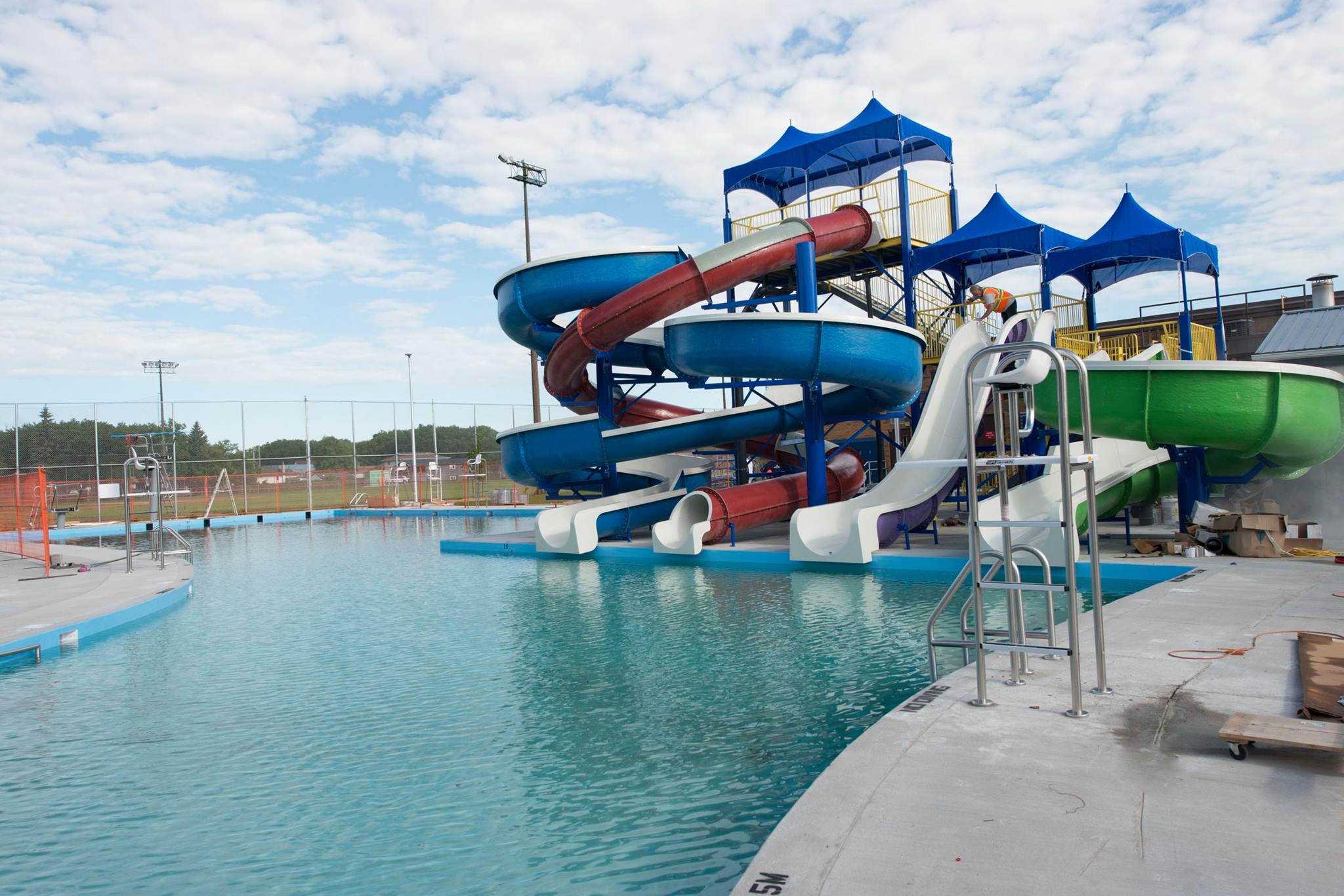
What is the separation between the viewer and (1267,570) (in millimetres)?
8906

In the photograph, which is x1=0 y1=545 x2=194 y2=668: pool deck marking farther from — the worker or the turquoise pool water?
the worker

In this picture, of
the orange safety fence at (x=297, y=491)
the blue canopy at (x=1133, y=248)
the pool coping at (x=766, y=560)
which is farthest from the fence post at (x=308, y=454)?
the blue canopy at (x=1133, y=248)

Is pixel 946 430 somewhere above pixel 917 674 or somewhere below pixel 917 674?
above

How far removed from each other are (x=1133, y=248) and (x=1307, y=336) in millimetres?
3254

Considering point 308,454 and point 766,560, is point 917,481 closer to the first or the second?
point 766,560

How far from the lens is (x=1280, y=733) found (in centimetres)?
351

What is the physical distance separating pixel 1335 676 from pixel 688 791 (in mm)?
3226

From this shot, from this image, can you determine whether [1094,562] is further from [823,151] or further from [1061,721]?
[823,151]

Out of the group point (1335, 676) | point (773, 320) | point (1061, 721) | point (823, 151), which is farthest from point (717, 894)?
point (823, 151)

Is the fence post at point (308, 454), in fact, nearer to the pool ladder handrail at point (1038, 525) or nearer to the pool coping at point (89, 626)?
the pool coping at point (89, 626)

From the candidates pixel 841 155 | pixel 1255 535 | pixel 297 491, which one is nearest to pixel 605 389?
pixel 841 155

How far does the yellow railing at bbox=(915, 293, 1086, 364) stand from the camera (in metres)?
17.9

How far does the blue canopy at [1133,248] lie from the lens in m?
16.2

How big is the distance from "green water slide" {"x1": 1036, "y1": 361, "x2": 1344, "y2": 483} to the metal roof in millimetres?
5220
